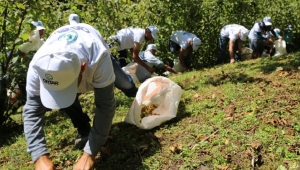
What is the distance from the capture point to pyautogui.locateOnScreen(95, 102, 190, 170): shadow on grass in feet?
9.94

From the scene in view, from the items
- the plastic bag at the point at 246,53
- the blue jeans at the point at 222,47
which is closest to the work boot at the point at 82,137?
the blue jeans at the point at 222,47

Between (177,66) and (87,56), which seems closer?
(87,56)

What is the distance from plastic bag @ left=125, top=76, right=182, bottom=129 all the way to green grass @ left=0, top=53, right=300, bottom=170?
0.34ft

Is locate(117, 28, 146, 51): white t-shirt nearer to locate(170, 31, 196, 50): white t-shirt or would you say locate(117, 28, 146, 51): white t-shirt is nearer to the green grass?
locate(170, 31, 196, 50): white t-shirt

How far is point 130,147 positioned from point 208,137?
0.73 meters

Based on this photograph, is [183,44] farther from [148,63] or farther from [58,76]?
[58,76]

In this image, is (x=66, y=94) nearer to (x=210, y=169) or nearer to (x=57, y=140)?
(x=210, y=169)

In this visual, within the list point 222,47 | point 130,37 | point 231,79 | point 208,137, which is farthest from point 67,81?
point 222,47

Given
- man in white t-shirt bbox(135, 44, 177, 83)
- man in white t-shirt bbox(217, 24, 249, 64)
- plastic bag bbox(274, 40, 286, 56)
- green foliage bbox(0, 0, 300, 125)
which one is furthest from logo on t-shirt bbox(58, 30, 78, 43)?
plastic bag bbox(274, 40, 286, 56)

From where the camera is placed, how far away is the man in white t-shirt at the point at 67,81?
7.22 feet

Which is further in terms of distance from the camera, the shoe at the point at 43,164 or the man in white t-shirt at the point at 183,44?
the man in white t-shirt at the point at 183,44

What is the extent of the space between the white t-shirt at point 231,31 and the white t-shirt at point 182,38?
35.7 inches

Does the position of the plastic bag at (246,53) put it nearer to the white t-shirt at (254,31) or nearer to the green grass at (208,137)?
the white t-shirt at (254,31)

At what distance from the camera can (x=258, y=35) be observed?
8.60 m
